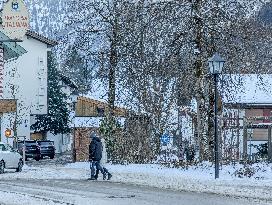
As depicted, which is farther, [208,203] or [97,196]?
[97,196]

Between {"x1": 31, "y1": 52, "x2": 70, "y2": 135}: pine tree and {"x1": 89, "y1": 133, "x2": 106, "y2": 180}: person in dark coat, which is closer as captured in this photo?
{"x1": 89, "y1": 133, "x2": 106, "y2": 180}: person in dark coat

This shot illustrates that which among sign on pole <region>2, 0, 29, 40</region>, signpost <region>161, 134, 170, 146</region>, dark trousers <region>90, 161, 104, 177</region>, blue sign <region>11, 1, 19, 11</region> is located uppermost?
blue sign <region>11, 1, 19, 11</region>

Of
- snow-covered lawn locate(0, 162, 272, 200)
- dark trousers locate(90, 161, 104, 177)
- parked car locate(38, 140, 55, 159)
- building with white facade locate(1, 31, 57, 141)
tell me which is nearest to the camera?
snow-covered lawn locate(0, 162, 272, 200)

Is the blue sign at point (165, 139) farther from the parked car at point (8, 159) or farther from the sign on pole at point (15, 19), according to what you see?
the sign on pole at point (15, 19)

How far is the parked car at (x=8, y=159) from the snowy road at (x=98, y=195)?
8.56m

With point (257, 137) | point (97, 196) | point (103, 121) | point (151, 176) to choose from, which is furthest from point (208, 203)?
point (103, 121)

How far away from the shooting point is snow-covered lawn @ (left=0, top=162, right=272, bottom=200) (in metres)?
23.1

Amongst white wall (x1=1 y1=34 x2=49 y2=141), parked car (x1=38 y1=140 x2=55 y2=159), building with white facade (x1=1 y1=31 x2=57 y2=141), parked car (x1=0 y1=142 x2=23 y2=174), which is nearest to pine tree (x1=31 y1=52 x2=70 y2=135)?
building with white facade (x1=1 y1=31 x2=57 y2=141)

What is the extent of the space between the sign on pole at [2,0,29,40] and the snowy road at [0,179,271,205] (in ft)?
15.5

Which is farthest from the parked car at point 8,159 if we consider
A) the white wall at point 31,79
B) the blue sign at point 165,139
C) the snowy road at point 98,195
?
the white wall at point 31,79

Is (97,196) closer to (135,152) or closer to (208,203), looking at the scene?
(208,203)

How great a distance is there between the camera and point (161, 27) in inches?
1178

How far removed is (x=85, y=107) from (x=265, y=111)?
43.6 ft

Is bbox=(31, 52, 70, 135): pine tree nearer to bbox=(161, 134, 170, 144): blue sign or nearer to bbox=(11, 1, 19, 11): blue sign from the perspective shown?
bbox=(161, 134, 170, 144): blue sign
